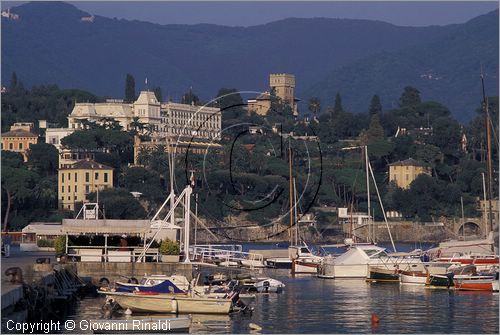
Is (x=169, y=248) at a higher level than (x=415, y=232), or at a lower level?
lower

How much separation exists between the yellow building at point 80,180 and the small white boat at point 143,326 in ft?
452

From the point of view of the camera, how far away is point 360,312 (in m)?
50.9

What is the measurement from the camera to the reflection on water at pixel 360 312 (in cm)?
4506

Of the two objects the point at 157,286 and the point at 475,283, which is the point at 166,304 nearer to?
the point at 157,286

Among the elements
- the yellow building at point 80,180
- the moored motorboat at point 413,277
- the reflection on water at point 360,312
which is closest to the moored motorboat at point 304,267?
the moored motorboat at point 413,277

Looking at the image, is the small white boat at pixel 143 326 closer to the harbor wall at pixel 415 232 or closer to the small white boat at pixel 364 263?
the small white boat at pixel 364 263

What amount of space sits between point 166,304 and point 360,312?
782cm

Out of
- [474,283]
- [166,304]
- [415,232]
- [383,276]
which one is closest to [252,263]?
[383,276]

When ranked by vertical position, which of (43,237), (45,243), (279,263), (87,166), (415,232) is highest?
(87,166)

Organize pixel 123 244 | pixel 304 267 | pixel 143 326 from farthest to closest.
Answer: pixel 304 267
pixel 123 244
pixel 143 326

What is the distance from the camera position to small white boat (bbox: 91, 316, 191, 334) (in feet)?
133

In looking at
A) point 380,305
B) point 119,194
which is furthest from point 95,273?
point 119,194

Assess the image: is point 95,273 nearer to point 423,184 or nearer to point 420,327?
point 420,327

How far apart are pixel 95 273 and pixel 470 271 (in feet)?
52.4
